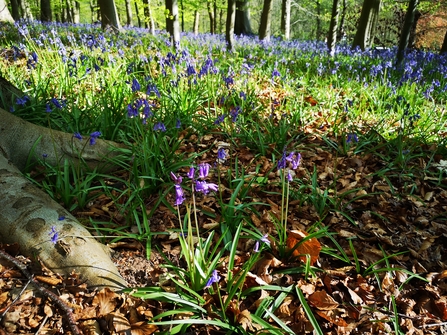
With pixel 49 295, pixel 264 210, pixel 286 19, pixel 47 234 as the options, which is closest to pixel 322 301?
pixel 264 210

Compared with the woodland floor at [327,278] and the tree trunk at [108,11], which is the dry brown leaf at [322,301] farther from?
the tree trunk at [108,11]

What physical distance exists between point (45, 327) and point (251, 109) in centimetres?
311

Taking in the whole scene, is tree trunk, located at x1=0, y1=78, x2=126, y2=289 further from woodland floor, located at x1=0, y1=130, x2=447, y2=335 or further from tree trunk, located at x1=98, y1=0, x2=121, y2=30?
tree trunk, located at x1=98, y1=0, x2=121, y2=30

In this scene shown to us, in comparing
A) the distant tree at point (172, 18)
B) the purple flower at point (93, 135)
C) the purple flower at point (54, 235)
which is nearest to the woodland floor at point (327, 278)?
the purple flower at point (54, 235)

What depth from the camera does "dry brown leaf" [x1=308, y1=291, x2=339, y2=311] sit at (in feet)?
5.32

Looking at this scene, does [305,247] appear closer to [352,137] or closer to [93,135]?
[93,135]

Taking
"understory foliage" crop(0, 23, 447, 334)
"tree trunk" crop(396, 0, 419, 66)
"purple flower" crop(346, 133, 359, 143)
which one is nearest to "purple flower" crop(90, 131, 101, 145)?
"understory foliage" crop(0, 23, 447, 334)

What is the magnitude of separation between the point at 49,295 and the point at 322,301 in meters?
1.33

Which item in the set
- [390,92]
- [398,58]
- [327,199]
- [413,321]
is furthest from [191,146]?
[398,58]

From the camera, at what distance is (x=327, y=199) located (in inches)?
97.7

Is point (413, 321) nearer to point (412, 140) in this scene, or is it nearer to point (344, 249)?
point (344, 249)

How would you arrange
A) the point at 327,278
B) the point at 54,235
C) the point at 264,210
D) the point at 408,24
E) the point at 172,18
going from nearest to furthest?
the point at 54,235 < the point at 327,278 < the point at 264,210 < the point at 408,24 < the point at 172,18

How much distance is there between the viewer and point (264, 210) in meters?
2.22

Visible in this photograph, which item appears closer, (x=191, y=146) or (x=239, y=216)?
(x=239, y=216)
